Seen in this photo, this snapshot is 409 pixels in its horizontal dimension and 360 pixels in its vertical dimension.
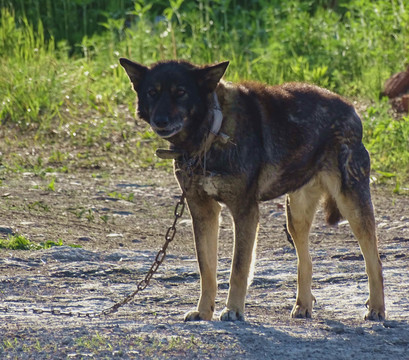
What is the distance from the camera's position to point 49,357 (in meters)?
4.50

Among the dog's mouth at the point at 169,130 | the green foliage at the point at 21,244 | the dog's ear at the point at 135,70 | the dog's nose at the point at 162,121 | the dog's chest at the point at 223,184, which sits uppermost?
the dog's ear at the point at 135,70

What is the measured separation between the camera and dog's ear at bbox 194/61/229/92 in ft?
18.4

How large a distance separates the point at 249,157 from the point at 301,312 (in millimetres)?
1072

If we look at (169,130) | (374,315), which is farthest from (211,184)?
(374,315)

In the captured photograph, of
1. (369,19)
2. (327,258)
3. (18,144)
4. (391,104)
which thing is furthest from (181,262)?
(369,19)

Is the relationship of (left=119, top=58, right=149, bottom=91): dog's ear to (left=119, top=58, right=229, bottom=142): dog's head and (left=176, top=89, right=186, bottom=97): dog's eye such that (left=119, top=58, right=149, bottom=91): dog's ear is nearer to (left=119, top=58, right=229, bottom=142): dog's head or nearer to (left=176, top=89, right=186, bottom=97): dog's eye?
(left=119, top=58, right=229, bottom=142): dog's head

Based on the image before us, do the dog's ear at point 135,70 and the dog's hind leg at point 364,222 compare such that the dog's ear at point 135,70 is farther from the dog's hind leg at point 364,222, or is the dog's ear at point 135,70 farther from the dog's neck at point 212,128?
the dog's hind leg at point 364,222

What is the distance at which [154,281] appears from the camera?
6.84 meters

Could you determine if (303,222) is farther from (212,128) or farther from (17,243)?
(17,243)

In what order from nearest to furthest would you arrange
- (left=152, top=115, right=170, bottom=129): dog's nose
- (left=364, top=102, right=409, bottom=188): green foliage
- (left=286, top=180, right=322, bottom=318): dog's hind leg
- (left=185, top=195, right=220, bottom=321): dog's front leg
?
1. (left=152, top=115, right=170, bottom=129): dog's nose
2. (left=185, top=195, right=220, bottom=321): dog's front leg
3. (left=286, top=180, right=322, bottom=318): dog's hind leg
4. (left=364, top=102, right=409, bottom=188): green foliage

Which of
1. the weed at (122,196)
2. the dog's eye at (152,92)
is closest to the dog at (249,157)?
the dog's eye at (152,92)

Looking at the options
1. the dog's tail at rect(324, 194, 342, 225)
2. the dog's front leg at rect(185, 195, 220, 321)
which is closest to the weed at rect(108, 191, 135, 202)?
the dog's tail at rect(324, 194, 342, 225)

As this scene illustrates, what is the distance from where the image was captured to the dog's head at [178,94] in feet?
18.2

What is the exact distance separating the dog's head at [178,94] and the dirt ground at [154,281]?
3.87 feet
